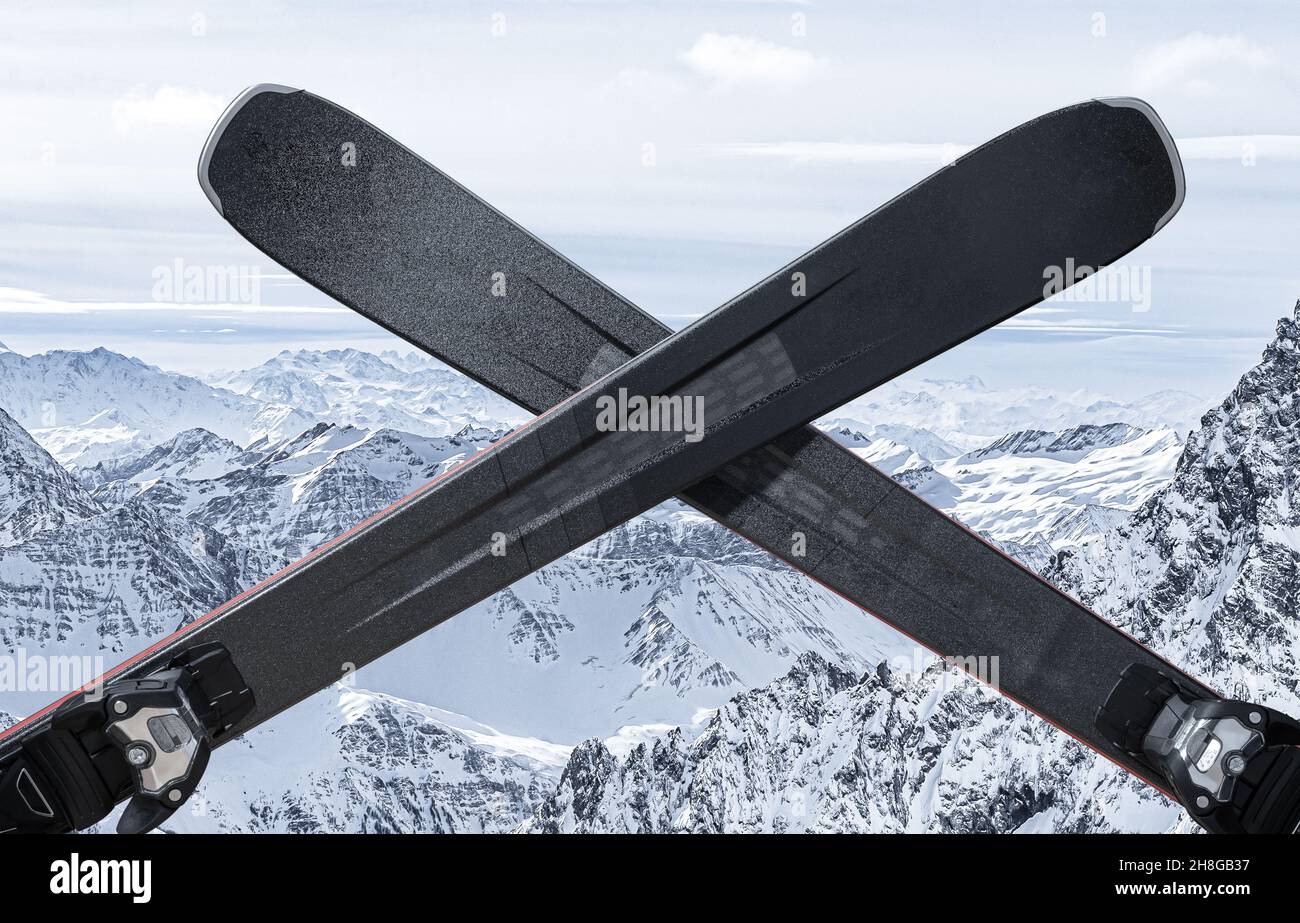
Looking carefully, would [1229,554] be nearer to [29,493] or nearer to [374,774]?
[374,774]

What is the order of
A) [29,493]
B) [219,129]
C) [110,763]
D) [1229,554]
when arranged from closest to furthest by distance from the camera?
[110,763], [219,129], [1229,554], [29,493]

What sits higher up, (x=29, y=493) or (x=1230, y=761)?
(x=1230, y=761)

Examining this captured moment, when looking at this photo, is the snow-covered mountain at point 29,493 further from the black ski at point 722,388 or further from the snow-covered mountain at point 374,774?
the black ski at point 722,388

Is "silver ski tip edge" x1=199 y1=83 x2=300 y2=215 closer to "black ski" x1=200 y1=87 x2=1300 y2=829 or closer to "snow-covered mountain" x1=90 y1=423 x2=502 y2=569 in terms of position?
"black ski" x1=200 y1=87 x2=1300 y2=829

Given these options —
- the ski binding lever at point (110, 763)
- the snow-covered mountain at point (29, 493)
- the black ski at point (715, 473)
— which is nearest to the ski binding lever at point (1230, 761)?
the black ski at point (715, 473)

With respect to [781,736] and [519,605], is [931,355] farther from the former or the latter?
[519,605]

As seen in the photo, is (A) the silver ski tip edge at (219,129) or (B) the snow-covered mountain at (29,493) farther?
(B) the snow-covered mountain at (29,493)

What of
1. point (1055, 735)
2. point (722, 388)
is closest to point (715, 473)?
point (722, 388)

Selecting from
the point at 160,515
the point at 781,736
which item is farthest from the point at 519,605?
the point at 781,736
